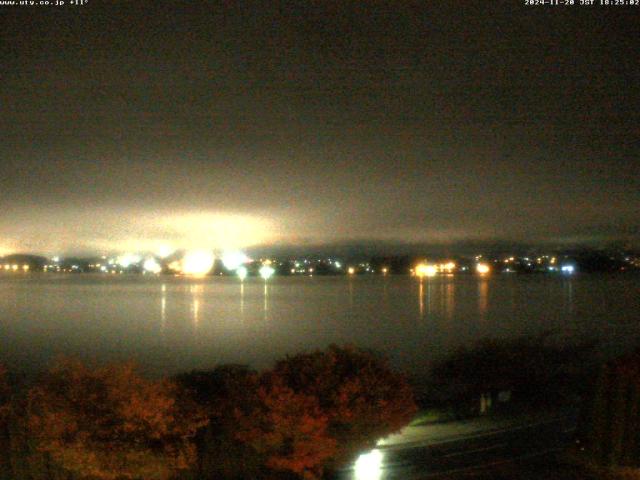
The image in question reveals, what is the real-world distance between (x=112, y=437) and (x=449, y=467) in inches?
197

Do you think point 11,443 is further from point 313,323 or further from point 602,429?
point 313,323

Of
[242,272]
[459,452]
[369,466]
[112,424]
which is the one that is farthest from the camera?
[242,272]

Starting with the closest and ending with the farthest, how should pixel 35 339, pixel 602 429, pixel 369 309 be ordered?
pixel 602 429
pixel 35 339
pixel 369 309

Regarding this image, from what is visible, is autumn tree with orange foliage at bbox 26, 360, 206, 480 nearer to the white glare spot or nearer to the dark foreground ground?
the white glare spot

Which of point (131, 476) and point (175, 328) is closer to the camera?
point (131, 476)

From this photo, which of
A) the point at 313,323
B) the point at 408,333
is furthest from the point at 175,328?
the point at 408,333

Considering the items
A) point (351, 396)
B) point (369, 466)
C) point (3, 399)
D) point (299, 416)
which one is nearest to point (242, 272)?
point (3, 399)

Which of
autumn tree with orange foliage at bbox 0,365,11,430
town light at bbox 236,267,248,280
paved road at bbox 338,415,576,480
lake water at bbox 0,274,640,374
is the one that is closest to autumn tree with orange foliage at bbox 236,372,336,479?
paved road at bbox 338,415,576,480

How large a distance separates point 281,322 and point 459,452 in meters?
69.6

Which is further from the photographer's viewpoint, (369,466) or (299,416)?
(369,466)

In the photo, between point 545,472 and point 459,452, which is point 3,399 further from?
point 545,472

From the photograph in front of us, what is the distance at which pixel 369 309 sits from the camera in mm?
99438

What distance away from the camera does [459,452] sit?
43.6 feet

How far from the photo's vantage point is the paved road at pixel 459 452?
1180cm
